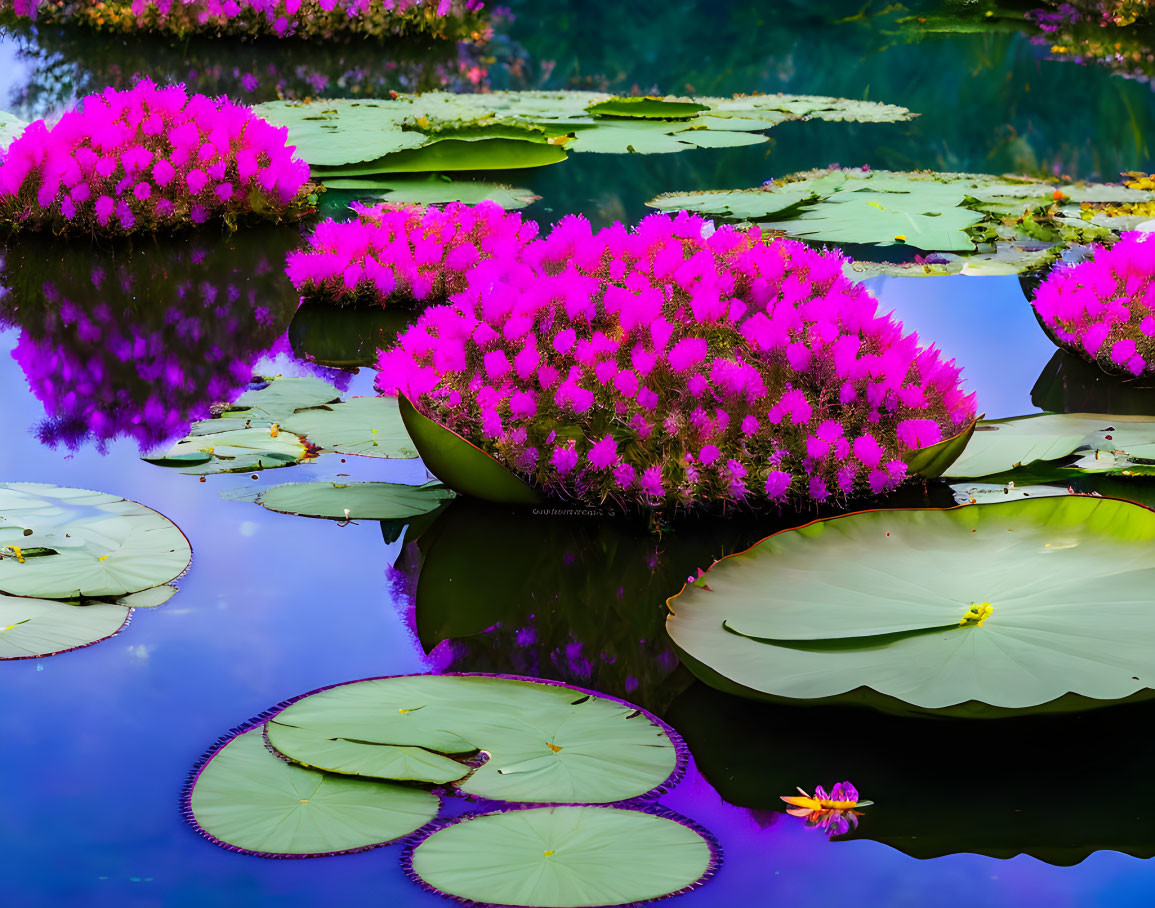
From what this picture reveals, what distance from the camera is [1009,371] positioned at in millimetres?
3742

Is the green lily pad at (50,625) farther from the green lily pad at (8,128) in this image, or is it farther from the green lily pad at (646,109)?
the green lily pad at (646,109)

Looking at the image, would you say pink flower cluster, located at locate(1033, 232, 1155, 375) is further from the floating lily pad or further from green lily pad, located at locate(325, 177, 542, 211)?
green lily pad, located at locate(325, 177, 542, 211)

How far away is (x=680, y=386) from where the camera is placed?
8.49 feet

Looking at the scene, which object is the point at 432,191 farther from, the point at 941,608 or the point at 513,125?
the point at 941,608

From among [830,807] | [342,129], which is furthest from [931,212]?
[830,807]

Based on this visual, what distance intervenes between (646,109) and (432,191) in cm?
413

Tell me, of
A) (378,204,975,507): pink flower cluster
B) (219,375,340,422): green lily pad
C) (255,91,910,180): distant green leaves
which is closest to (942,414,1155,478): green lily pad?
(378,204,975,507): pink flower cluster

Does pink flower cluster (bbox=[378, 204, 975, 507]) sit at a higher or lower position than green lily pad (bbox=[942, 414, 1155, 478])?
higher

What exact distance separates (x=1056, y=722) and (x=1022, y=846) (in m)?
0.35

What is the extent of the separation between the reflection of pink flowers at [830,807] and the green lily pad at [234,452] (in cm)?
166

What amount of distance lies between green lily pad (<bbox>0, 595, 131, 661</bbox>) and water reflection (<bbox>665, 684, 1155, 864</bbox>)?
0.98 m

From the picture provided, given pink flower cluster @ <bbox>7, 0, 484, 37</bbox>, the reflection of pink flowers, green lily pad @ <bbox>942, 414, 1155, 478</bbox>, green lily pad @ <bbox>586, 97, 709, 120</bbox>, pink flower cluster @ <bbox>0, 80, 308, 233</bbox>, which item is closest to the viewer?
the reflection of pink flowers

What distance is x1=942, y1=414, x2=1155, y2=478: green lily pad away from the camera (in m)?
2.84

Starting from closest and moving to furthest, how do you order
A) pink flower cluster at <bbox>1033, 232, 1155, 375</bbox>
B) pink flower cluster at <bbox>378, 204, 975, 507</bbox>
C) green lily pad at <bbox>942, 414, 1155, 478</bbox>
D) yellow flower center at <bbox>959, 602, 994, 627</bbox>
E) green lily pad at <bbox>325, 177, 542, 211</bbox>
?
yellow flower center at <bbox>959, 602, 994, 627</bbox> < pink flower cluster at <bbox>378, 204, 975, 507</bbox> < green lily pad at <bbox>942, 414, 1155, 478</bbox> < pink flower cluster at <bbox>1033, 232, 1155, 375</bbox> < green lily pad at <bbox>325, 177, 542, 211</bbox>
